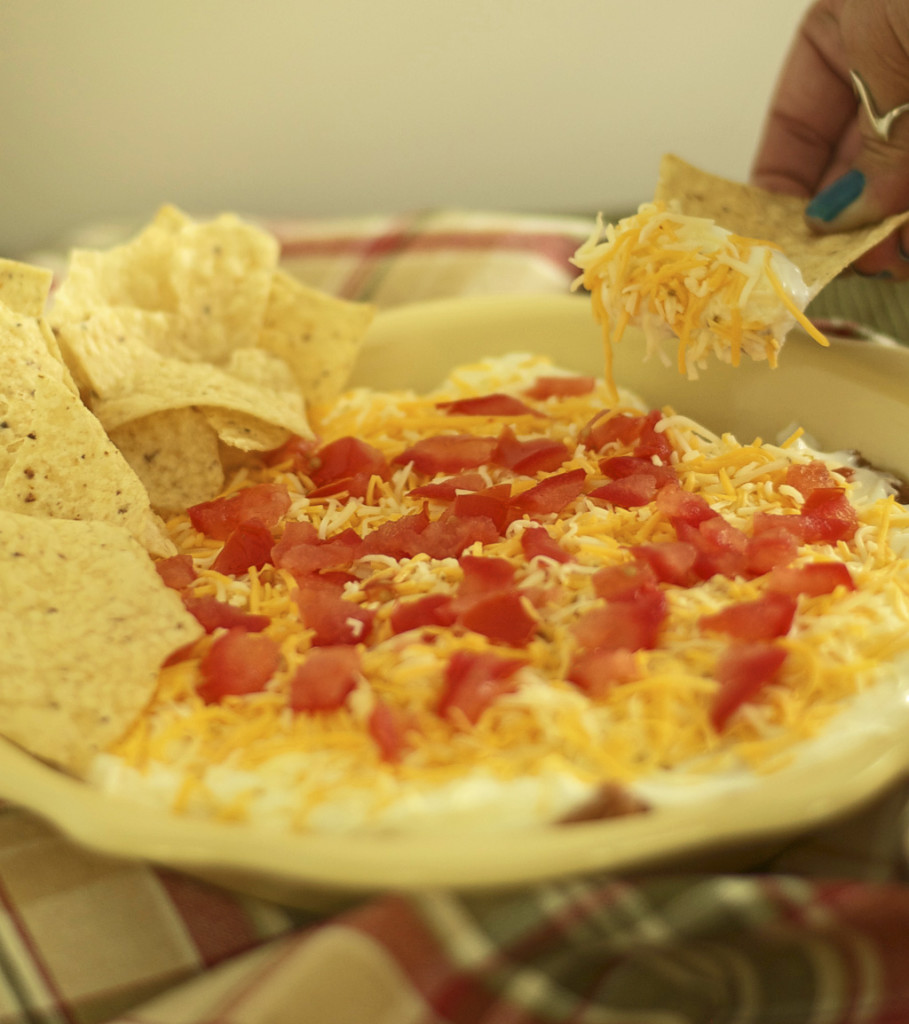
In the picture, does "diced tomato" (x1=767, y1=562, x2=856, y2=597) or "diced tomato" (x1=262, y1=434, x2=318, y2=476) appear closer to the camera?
"diced tomato" (x1=767, y1=562, x2=856, y2=597)

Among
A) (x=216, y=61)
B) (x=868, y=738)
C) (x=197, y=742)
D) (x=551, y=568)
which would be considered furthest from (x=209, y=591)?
(x=216, y=61)

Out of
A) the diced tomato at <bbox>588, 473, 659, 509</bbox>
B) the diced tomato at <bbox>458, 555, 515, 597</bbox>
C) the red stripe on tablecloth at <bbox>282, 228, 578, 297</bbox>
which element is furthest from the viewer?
the red stripe on tablecloth at <bbox>282, 228, 578, 297</bbox>

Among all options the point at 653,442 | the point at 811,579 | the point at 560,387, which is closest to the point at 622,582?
the point at 811,579

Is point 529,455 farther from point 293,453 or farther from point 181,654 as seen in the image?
point 181,654

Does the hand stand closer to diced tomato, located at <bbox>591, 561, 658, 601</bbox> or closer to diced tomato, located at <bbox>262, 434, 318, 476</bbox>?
diced tomato, located at <bbox>591, 561, 658, 601</bbox>

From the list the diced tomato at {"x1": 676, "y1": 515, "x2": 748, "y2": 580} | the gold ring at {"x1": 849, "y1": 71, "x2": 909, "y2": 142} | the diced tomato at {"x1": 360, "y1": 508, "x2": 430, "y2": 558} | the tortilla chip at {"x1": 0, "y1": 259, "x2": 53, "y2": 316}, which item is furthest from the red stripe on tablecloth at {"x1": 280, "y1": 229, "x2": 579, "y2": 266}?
the diced tomato at {"x1": 676, "y1": 515, "x2": 748, "y2": 580}

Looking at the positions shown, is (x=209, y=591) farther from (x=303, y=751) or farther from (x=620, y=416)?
(x=620, y=416)

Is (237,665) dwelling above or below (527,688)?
below

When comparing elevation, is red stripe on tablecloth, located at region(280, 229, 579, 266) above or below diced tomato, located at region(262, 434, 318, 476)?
above
